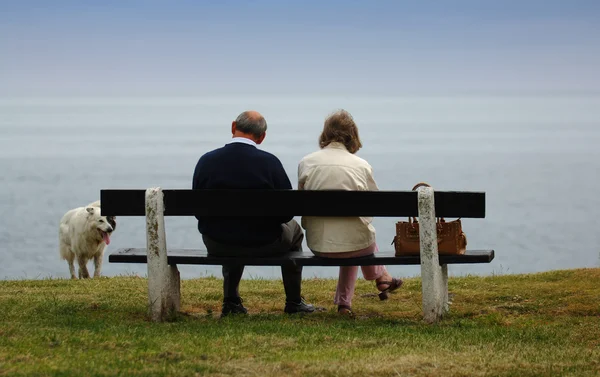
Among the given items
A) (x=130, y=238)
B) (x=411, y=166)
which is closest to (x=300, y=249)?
(x=130, y=238)

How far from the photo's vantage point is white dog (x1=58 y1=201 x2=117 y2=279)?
14.7 meters

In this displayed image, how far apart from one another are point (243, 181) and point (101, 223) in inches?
240

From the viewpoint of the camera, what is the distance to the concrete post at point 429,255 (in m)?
8.71

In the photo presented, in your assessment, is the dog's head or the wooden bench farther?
the dog's head

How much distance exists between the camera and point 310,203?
885 cm

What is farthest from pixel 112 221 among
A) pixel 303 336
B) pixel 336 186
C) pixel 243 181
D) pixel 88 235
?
pixel 303 336

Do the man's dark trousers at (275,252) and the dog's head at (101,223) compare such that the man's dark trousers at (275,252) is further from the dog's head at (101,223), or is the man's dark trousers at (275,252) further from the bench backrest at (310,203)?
the dog's head at (101,223)

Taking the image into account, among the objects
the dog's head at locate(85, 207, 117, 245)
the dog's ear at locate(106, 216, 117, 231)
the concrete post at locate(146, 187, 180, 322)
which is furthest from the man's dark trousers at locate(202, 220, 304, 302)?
the dog's ear at locate(106, 216, 117, 231)

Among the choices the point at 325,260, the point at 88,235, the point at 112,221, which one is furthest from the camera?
the point at 112,221

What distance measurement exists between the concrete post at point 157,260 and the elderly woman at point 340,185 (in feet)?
4.05

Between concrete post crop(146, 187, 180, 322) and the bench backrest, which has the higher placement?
the bench backrest

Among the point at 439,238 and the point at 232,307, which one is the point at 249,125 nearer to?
the point at 232,307

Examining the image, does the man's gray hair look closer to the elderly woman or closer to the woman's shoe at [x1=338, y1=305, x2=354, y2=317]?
the elderly woman

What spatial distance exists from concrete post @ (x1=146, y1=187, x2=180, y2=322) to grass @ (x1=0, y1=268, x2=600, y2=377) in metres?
0.16
